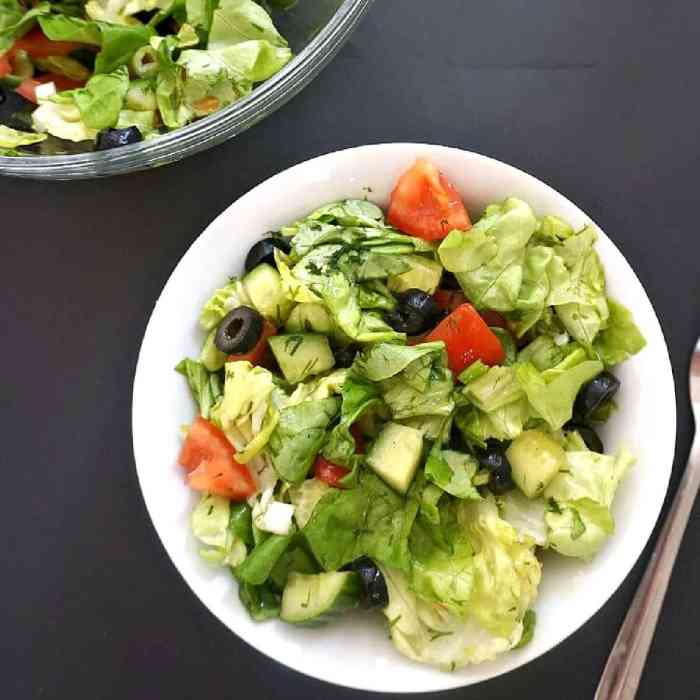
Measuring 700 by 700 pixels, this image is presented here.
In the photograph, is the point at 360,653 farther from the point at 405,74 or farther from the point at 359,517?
the point at 405,74

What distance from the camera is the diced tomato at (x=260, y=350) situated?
122cm

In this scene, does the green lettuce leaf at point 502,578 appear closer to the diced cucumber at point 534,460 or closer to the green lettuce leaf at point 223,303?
the diced cucumber at point 534,460

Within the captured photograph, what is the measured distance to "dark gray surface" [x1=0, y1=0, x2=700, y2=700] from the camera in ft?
4.63

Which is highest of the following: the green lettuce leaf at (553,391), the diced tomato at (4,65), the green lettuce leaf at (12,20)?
the green lettuce leaf at (12,20)

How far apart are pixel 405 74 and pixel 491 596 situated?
0.83 metres

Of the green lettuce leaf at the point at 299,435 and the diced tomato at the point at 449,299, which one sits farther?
the diced tomato at the point at 449,299

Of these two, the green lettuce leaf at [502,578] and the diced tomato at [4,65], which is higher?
the diced tomato at [4,65]

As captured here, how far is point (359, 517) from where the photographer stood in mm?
1164

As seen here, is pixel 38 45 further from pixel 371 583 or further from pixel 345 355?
pixel 371 583

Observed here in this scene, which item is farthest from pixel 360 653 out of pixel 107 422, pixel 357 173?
pixel 357 173

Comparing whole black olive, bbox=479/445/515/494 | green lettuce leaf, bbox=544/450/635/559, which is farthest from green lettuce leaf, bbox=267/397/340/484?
green lettuce leaf, bbox=544/450/635/559

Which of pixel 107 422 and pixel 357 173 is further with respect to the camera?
pixel 107 422

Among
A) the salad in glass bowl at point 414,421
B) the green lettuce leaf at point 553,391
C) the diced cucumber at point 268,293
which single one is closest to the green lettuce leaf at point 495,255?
the salad in glass bowl at point 414,421

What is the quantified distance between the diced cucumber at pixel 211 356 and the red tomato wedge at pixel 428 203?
321 millimetres
